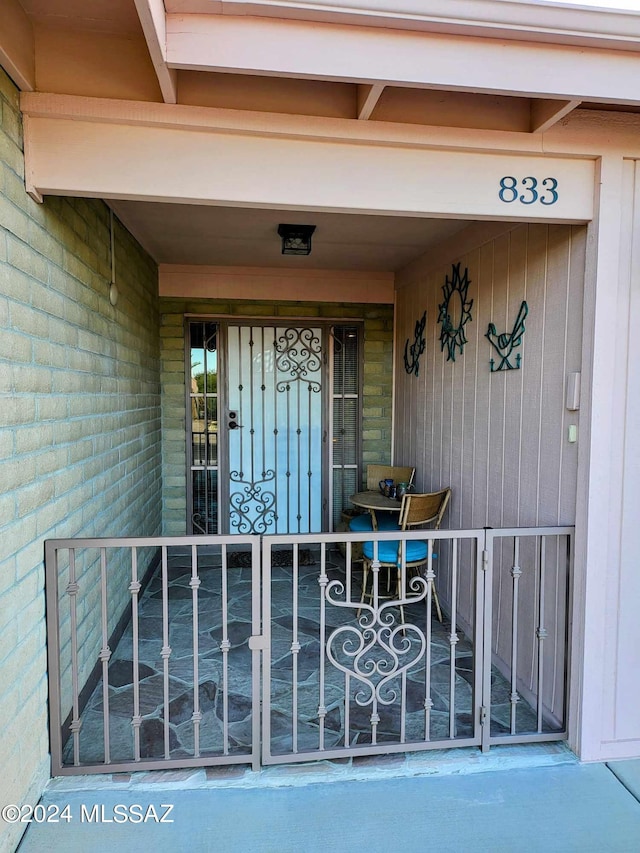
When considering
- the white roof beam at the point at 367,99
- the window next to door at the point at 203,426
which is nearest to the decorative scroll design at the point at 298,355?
the window next to door at the point at 203,426

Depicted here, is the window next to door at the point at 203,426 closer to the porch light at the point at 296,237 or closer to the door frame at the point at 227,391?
the door frame at the point at 227,391

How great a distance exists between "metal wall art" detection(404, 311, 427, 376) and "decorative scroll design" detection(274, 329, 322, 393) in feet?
2.77

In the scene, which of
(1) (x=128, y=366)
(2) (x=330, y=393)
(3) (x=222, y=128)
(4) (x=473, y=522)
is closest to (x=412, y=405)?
(2) (x=330, y=393)

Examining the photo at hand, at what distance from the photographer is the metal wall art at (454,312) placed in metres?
3.14

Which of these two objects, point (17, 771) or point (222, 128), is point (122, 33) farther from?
point (17, 771)

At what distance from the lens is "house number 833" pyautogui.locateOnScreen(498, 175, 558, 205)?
1911mm

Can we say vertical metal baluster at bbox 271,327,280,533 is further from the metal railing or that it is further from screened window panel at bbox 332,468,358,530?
the metal railing

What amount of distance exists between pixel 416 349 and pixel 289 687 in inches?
103

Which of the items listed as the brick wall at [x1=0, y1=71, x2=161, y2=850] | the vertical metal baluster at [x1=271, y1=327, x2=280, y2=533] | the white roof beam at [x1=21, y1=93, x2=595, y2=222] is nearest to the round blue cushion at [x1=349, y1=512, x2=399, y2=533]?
the vertical metal baluster at [x1=271, y1=327, x2=280, y2=533]

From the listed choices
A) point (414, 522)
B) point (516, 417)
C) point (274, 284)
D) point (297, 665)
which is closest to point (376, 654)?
point (297, 665)

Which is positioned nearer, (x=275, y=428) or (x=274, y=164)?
(x=274, y=164)

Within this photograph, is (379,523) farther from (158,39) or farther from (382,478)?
(158,39)

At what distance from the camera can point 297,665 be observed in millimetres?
2488

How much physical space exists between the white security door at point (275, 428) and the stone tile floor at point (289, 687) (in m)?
1.23
